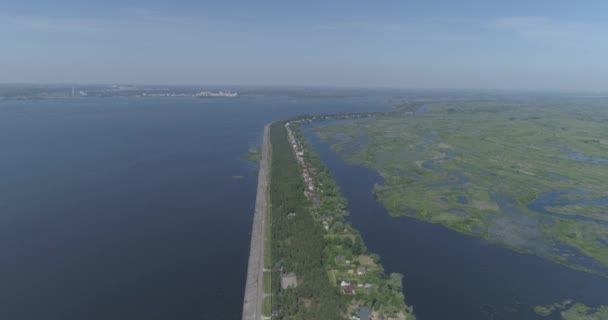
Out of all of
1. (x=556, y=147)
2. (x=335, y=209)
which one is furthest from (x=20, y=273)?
(x=556, y=147)

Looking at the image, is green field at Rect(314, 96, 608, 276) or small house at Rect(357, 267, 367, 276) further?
green field at Rect(314, 96, 608, 276)

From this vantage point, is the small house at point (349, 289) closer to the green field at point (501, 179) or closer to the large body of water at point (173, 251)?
the large body of water at point (173, 251)

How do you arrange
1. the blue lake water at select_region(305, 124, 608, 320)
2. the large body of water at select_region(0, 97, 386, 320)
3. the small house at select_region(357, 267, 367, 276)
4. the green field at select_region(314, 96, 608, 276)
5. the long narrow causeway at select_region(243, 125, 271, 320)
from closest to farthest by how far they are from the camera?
the long narrow causeway at select_region(243, 125, 271, 320)
the large body of water at select_region(0, 97, 386, 320)
the blue lake water at select_region(305, 124, 608, 320)
the small house at select_region(357, 267, 367, 276)
the green field at select_region(314, 96, 608, 276)

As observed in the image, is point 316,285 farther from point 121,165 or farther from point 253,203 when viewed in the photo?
point 121,165

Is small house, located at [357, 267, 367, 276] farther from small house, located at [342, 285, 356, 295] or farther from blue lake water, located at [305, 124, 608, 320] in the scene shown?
blue lake water, located at [305, 124, 608, 320]

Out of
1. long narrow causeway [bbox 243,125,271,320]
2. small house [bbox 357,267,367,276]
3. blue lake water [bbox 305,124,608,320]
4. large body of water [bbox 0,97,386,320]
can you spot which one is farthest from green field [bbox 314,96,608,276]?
large body of water [bbox 0,97,386,320]

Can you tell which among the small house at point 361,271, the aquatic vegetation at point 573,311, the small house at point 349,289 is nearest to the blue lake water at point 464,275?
the aquatic vegetation at point 573,311
